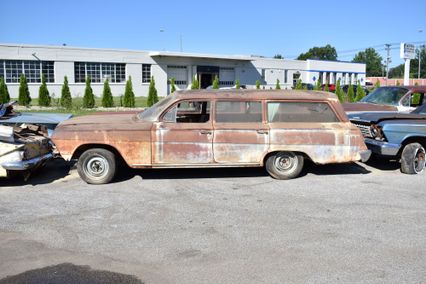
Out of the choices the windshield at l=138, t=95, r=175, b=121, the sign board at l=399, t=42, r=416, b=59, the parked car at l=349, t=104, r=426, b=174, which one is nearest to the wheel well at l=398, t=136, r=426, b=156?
the parked car at l=349, t=104, r=426, b=174

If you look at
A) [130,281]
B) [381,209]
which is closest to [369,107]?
[381,209]

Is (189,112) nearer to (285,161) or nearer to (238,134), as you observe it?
(238,134)

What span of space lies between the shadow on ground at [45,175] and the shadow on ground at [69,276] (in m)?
3.78

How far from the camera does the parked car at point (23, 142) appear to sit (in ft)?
22.4

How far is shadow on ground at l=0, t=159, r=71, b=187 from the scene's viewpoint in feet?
24.8

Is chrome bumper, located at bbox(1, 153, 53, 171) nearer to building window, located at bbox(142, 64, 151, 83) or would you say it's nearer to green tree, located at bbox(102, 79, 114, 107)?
green tree, located at bbox(102, 79, 114, 107)

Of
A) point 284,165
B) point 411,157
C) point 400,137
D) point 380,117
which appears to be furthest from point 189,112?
point 411,157

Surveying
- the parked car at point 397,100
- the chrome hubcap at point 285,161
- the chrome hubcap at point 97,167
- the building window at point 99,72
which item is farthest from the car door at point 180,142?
the building window at point 99,72

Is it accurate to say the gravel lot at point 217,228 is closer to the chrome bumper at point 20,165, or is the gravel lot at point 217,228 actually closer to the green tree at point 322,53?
the chrome bumper at point 20,165

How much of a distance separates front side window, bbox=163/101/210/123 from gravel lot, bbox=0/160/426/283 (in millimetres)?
1084

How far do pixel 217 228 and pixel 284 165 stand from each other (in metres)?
2.84

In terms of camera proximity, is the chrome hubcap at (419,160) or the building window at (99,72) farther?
the building window at (99,72)

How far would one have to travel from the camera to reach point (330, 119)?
7.77 metres

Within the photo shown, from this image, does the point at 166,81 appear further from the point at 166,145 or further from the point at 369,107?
the point at 166,145
